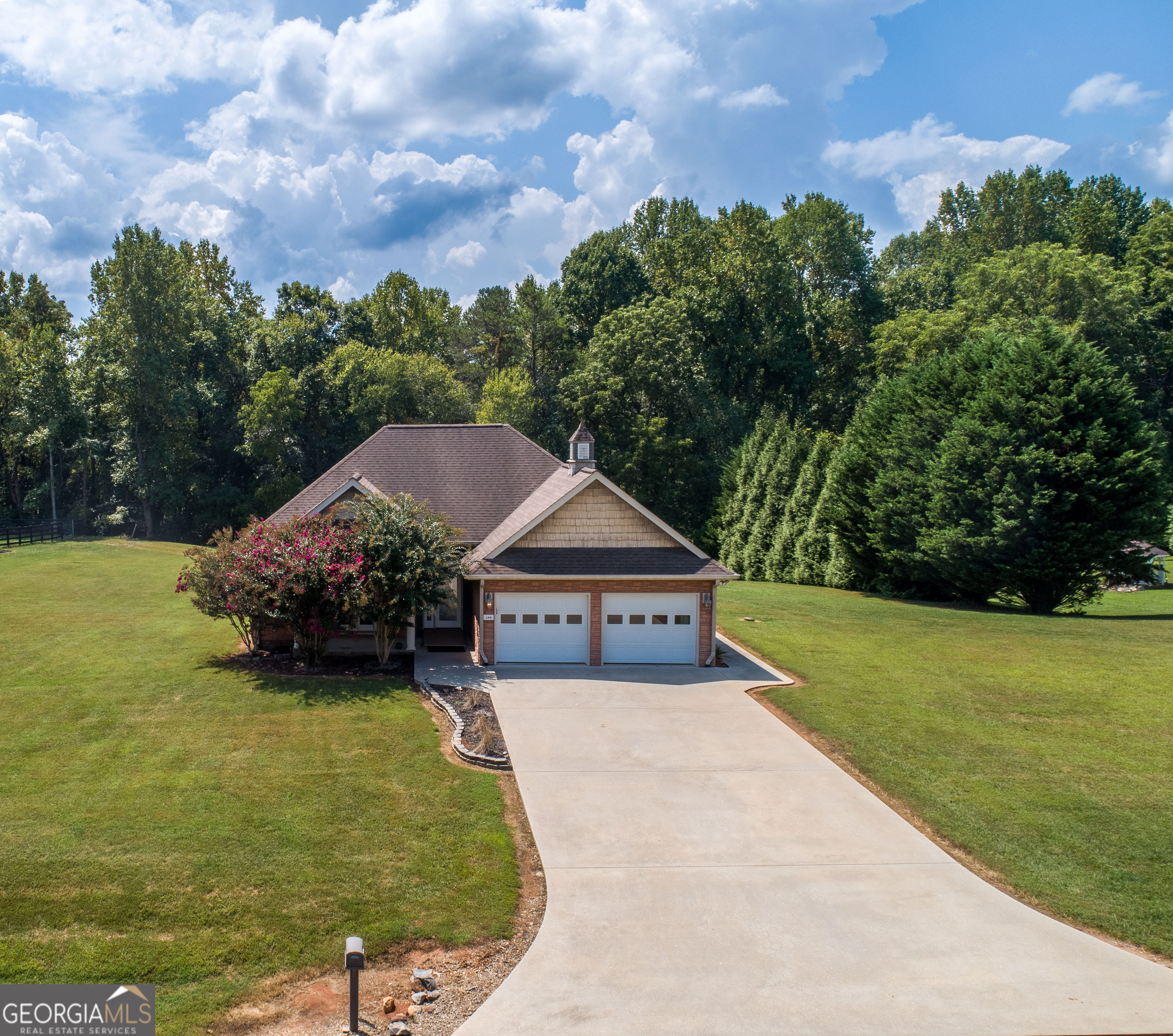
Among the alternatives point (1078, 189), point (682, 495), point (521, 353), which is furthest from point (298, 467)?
point (1078, 189)

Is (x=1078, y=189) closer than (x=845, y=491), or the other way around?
(x=845, y=491)

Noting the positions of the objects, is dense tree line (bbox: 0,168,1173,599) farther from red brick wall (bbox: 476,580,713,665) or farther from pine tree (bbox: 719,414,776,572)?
red brick wall (bbox: 476,580,713,665)

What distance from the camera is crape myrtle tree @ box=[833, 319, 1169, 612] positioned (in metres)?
28.9

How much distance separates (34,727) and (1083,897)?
16.8 m

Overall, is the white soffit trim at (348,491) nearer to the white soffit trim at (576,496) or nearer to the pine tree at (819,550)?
the white soffit trim at (576,496)

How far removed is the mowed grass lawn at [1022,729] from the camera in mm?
10586

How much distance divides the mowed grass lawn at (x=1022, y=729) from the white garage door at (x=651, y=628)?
2713mm

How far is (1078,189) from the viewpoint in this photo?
67375mm

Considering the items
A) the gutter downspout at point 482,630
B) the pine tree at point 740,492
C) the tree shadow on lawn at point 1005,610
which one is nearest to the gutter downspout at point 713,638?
the gutter downspout at point 482,630

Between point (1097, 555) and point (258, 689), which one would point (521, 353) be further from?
point (258, 689)

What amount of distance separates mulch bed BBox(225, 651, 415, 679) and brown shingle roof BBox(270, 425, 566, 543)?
4430 mm

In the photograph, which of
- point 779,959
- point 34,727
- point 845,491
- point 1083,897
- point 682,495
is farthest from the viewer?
point 682,495

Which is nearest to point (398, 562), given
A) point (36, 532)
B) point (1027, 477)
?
point (1027, 477)

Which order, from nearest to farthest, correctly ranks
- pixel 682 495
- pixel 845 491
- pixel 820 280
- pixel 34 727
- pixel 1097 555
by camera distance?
pixel 34 727 → pixel 1097 555 → pixel 845 491 → pixel 682 495 → pixel 820 280
